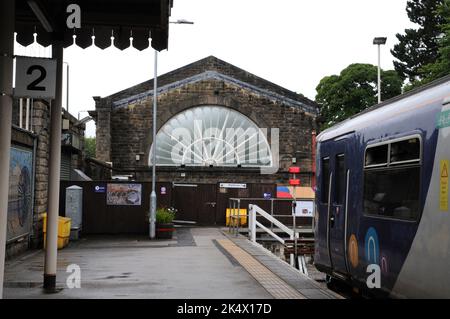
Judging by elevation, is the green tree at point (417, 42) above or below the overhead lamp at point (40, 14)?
above

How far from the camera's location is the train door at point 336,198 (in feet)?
28.8

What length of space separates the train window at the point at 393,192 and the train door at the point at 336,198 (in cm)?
100

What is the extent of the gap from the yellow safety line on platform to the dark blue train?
31.6 inches

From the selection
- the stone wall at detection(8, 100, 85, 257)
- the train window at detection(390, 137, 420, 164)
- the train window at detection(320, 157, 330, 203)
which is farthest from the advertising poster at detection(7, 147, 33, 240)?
the train window at detection(390, 137, 420, 164)

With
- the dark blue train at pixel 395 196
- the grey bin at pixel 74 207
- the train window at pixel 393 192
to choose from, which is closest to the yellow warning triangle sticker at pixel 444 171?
the dark blue train at pixel 395 196

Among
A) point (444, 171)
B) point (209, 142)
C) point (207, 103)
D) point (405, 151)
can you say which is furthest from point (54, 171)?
point (207, 103)

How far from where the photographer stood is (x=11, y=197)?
13531mm

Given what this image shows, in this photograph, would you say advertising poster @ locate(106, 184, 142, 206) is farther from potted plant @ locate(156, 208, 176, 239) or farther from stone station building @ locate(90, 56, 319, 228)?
stone station building @ locate(90, 56, 319, 228)

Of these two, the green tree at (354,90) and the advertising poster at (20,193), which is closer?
the advertising poster at (20,193)

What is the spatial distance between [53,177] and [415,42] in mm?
48439

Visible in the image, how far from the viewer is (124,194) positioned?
21.9 metres

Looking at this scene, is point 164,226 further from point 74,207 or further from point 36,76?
point 36,76

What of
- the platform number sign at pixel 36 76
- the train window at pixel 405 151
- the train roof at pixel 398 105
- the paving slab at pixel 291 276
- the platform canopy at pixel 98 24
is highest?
the platform canopy at pixel 98 24

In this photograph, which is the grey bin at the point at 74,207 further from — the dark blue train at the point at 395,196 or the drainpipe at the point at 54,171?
the dark blue train at the point at 395,196
